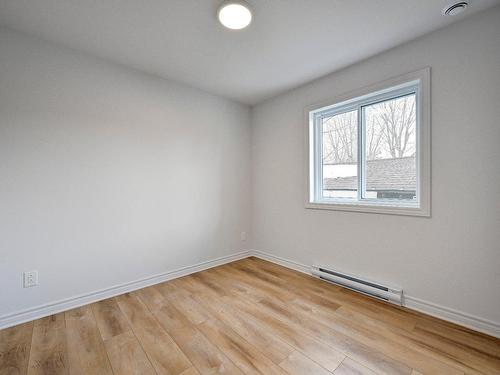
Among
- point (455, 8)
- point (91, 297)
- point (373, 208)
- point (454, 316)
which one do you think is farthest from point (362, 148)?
point (91, 297)

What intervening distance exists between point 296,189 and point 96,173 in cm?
231

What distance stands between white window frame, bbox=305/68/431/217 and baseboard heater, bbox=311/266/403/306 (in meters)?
0.73

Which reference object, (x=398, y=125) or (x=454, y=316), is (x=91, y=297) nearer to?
(x=454, y=316)

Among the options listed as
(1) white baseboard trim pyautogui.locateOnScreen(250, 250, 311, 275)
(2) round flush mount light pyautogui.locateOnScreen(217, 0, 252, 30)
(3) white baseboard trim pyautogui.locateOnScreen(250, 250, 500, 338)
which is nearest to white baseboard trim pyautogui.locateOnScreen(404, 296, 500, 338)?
(3) white baseboard trim pyautogui.locateOnScreen(250, 250, 500, 338)

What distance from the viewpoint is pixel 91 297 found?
2230 mm

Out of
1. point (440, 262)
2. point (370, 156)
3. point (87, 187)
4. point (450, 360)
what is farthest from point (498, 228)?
point (87, 187)

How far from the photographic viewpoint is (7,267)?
6.10 feet

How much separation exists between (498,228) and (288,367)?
1.80 meters

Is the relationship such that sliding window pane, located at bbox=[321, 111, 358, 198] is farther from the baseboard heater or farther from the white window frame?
the baseboard heater

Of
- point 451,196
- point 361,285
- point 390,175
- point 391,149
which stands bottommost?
point 361,285

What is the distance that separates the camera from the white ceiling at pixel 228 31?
5.48ft

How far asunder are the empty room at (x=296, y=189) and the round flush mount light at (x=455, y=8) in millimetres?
15

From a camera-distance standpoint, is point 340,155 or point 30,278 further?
point 340,155

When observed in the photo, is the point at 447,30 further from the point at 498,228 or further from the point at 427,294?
the point at 427,294
